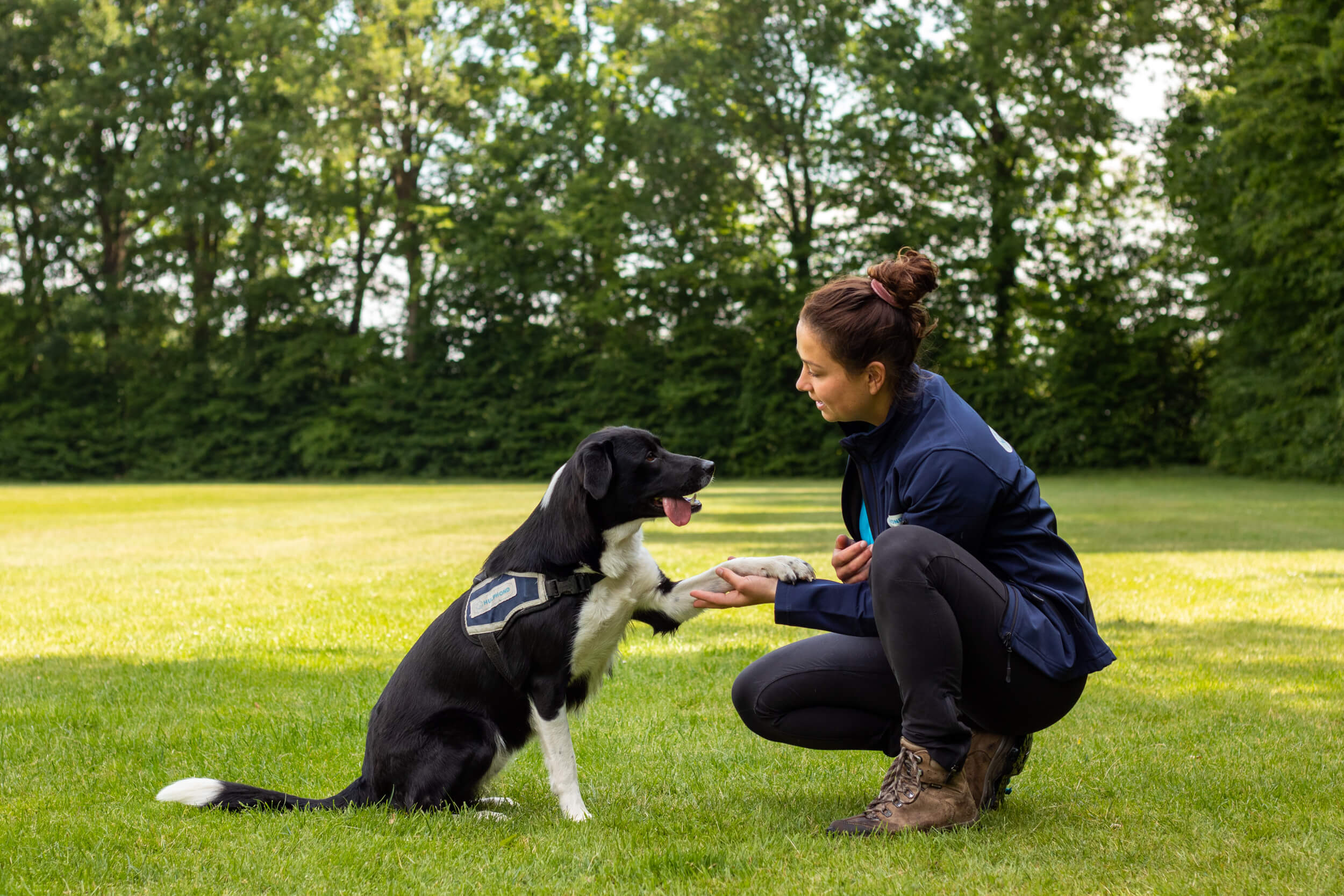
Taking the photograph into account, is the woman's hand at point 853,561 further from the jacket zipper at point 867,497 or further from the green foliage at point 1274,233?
the green foliage at point 1274,233

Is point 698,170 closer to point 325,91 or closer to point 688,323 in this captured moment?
point 688,323

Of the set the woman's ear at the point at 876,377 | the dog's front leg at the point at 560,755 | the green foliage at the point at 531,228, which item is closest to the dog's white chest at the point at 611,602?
the dog's front leg at the point at 560,755

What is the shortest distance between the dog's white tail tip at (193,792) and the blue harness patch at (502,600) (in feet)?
2.97

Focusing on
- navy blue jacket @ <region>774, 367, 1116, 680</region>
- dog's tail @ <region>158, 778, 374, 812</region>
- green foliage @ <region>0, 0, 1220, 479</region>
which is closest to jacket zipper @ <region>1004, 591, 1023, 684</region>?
navy blue jacket @ <region>774, 367, 1116, 680</region>

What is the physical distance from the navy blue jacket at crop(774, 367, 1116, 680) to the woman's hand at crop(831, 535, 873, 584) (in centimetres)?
7

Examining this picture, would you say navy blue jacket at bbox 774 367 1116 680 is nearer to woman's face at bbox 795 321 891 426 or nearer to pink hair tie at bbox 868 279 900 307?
woman's face at bbox 795 321 891 426

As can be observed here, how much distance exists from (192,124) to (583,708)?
3878 cm

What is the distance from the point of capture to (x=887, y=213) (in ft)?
103

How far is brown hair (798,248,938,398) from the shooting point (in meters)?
3.12

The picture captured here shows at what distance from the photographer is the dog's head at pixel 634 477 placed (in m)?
3.56

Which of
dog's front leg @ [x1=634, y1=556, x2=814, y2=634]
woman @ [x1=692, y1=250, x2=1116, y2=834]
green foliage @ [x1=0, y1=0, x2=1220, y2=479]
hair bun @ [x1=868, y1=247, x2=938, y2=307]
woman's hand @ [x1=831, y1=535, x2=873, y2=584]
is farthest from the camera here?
green foliage @ [x1=0, y1=0, x2=1220, y2=479]

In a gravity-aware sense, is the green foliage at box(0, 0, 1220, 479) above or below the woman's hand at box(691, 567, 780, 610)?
above

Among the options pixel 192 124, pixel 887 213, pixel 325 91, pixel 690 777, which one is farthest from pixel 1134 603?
pixel 192 124

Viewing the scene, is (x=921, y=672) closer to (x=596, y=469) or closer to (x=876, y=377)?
(x=876, y=377)
